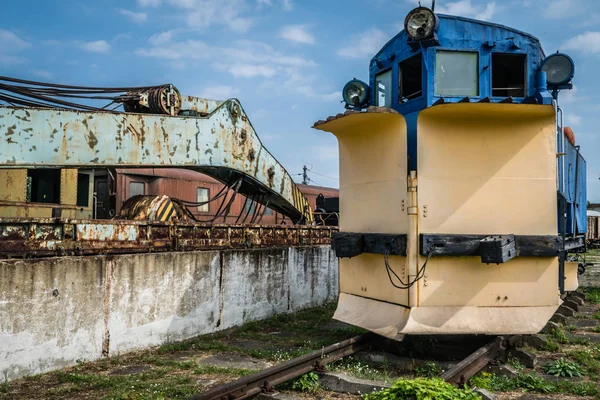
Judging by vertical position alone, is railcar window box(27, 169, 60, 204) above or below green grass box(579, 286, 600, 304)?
above

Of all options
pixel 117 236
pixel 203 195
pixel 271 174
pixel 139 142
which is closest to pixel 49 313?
pixel 117 236

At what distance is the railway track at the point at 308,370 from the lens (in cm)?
438

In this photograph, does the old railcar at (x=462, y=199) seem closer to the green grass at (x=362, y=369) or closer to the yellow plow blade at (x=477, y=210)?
the yellow plow blade at (x=477, y=210)

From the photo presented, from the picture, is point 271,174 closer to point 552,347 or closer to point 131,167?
point 131,167

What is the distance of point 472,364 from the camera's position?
17.3 ft

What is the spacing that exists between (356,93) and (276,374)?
4.19 metres

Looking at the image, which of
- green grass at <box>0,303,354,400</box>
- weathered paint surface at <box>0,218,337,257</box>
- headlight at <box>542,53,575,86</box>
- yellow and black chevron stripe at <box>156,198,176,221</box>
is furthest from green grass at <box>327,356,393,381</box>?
yellow and black chevron stripe at <box>156,198,176,221</box>

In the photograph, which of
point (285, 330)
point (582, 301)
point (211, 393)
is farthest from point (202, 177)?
point (211, 393)

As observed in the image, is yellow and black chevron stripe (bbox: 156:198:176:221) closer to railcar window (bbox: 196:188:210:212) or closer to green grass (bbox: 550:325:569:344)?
railcar window (bbox: 196:188:210:212)

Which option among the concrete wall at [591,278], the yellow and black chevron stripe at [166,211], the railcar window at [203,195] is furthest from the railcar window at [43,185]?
the concrete wall at [591,278]

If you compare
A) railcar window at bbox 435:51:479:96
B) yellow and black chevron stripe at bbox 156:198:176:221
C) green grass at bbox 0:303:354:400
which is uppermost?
railcar window at bbox 435:51:479:96

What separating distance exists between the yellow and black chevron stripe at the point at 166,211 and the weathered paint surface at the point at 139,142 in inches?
71.6

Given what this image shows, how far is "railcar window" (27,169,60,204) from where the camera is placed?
364 inches

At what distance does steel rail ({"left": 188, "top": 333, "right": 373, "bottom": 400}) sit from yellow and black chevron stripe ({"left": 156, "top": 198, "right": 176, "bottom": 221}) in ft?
16.1
